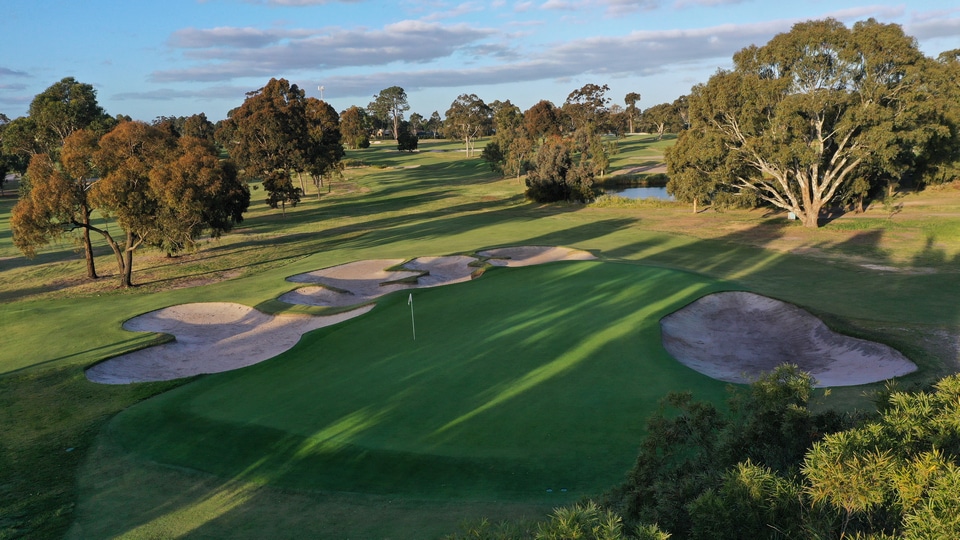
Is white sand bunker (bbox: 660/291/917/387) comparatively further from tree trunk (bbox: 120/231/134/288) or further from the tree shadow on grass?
tree trunk (bbox: 120/231/134/288)

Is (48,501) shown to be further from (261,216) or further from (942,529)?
(261,216)

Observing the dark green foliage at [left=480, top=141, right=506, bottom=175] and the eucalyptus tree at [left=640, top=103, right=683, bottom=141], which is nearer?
the dark green foliage at [left=480, top=141, right=506, bottom=175]

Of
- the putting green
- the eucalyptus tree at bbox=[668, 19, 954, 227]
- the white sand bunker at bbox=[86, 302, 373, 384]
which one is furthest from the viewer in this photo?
the eucalyptus tree at bbox=[668, 19, 954, 227]

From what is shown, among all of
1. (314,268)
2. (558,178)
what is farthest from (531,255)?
(558,178)

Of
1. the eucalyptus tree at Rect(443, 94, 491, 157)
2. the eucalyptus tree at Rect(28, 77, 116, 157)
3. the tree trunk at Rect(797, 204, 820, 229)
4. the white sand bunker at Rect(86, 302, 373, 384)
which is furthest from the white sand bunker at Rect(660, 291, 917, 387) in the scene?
the eucalyptus tree at Rect(443, 94, 491, 157)

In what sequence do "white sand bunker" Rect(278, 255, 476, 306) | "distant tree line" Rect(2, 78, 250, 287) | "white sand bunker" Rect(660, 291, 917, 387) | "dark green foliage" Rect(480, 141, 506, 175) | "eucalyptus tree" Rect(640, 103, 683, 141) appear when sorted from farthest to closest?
"eucalyptus tree" Rect(640, 103, 683, 141) → "dark green foliage" Rect(480, 141, 506, 175) → "distant tree line" Rect(2, 78, 250, 287) → "white sand bunker" Rect(278, 255, 476, 306) → "white sand bunker" Rect(660, 291, 917, 387)

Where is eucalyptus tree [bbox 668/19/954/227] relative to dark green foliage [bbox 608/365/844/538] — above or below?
above

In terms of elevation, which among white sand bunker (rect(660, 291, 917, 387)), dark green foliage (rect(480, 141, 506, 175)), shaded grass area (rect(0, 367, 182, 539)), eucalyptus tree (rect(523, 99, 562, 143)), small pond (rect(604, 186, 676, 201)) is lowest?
white sand bunker (rect(660, 291, 917, 387))
